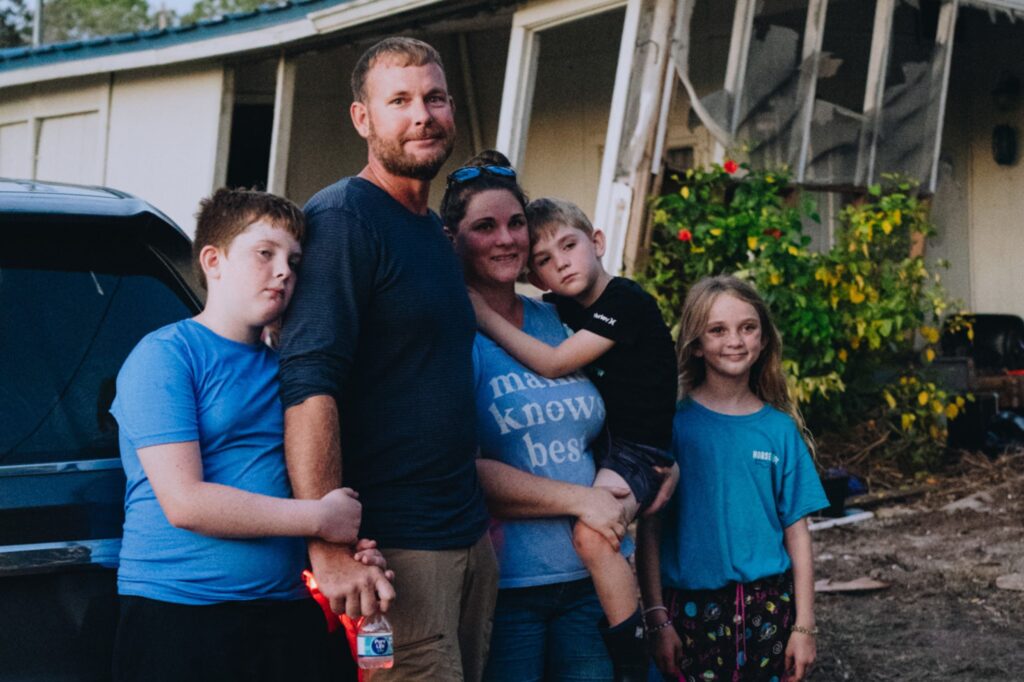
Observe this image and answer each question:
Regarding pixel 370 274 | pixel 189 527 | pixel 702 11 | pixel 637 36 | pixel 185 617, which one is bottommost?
pixel 185 617

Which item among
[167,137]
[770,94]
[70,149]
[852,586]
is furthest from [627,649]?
[70,149]

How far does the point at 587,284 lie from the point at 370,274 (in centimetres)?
94

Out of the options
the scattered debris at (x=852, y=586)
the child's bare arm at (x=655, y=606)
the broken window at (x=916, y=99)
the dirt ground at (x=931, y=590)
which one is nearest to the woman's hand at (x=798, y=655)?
the child's bare arm at (x=655, y=606)

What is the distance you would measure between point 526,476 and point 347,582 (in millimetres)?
650

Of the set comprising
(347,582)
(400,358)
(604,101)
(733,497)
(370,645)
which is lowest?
(370,645)

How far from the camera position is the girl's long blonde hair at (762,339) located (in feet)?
11.4

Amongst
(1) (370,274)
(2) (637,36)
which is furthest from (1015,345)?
(1) (370,274)

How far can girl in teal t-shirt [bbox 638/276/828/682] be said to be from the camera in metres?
3.27

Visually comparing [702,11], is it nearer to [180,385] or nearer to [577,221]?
[577,221]

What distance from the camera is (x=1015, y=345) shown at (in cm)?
1055

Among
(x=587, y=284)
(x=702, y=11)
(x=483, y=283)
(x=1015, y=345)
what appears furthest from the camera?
(x=1015, y=345)

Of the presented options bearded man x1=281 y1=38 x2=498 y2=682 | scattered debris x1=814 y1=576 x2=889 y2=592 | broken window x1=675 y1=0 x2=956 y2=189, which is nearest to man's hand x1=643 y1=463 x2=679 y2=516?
bearded man x1=281 y1=38 x2=498 y2=682

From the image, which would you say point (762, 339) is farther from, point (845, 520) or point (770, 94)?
point (770, 94)

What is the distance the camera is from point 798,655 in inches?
129
